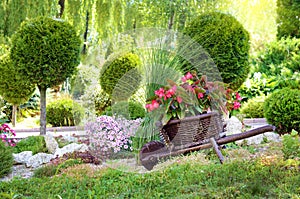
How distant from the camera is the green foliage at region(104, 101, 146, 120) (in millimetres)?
6059

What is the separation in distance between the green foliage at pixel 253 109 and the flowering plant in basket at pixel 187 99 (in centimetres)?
424

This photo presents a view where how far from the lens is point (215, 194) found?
10.6ft

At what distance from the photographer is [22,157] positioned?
574 cm

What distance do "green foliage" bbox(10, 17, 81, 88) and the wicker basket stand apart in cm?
268

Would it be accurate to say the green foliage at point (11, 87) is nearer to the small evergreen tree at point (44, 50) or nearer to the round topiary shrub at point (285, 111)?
the small evergreen tree at point (44, 50)

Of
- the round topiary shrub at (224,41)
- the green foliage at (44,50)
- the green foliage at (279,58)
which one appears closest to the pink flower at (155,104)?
the green foliage at (44,50)

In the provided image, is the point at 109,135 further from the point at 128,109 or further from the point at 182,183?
the point at 182,183

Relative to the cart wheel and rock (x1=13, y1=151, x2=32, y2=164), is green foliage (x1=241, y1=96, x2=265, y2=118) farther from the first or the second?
rock (x1=13, y1=151, x2=32, y2=164)

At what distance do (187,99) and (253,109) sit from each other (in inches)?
192

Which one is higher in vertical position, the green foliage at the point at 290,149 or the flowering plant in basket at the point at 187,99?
the flowering plant in basket at the point at 187,99

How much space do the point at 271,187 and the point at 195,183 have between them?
684 millimetres

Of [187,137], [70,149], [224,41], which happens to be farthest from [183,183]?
[224,41]

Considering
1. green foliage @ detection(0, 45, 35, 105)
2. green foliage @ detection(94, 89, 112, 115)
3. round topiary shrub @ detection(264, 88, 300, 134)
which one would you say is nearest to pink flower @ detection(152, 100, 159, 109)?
round topiary shrub @ detection(264, 88, 300, 134)

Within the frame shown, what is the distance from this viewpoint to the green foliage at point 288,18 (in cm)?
1172
